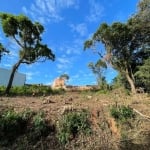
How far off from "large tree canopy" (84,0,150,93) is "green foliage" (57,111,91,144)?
9424 millimetres

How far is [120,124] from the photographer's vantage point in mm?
9180

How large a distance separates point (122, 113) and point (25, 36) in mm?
8269

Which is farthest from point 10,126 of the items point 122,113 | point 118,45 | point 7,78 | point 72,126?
point 7,78

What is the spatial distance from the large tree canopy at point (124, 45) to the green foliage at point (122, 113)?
849 cm

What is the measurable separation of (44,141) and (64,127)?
0.78 meters

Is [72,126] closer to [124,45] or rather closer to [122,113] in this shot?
[122,113]

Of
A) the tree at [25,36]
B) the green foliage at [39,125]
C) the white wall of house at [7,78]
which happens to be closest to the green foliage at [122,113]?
the green foliage at [39,125]

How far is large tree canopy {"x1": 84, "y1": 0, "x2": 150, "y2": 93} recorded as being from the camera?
61.8ft

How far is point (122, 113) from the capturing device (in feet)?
31.2

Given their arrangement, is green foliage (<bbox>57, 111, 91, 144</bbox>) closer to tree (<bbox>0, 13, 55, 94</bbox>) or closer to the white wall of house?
tree (<bbox>0, 13, 55, 94</bbox>)

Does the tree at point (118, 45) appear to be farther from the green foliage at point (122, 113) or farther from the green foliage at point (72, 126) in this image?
the green foliage at point (72, 126)

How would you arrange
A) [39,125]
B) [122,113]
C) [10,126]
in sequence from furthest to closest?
[122,113] → [39,125] → [10,126]

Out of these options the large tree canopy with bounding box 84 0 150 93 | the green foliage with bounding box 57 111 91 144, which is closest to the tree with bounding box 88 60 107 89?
the large tree canopy with bounding box 84 0 150 93

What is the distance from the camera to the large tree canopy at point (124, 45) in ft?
61.8
